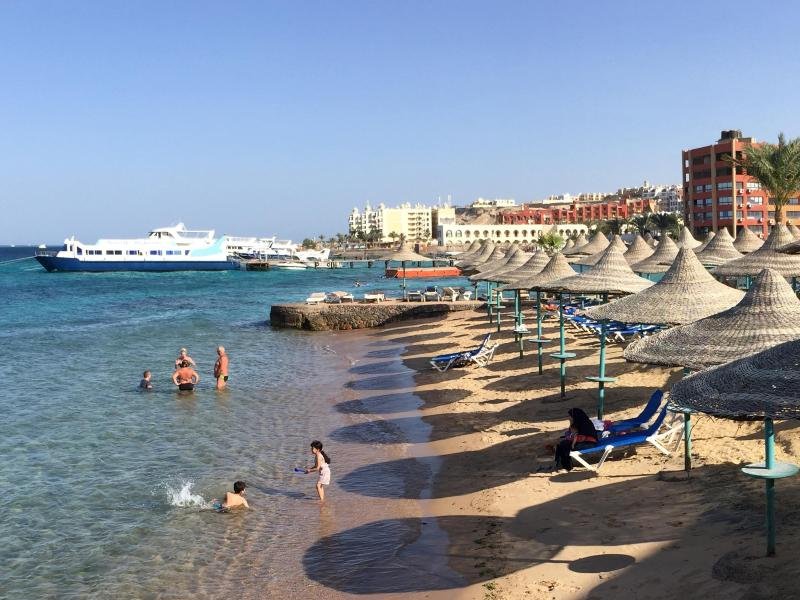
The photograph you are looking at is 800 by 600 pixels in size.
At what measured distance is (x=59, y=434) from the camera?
15.0 m

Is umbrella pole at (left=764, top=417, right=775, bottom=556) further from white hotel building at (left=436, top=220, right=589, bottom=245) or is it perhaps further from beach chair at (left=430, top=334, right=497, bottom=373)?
white hotel building at (left=436, top=220, right=589, bottom=245)

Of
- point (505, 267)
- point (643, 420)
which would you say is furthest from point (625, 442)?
point (505, 267)

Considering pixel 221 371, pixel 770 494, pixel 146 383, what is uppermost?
pixel 770 494

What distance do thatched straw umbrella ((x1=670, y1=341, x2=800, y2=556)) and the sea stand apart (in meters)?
3.16

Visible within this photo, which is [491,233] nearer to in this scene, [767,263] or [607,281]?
[767,263]

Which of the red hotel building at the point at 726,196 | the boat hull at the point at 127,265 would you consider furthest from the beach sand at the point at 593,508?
the boat hull at the point at 127,265

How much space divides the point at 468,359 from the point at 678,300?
8.27m

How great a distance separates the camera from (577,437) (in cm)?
1003

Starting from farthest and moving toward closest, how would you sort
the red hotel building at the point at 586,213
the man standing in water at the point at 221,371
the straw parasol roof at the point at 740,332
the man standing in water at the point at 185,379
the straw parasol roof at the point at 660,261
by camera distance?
the red hotel building at the point at 586,213, the straw parasol roof at the point at 660,261, the man standing in water at the point at 221,371, the man standing in water at the point at 185,379, the straw parasol roof at the point at 740,332

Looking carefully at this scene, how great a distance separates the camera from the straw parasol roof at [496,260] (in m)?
28.9

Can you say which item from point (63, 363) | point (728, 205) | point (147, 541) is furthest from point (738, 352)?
point (728, 205)

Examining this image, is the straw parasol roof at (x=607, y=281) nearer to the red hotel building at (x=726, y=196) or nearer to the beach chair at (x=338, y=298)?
the beach chair at (x=338, y=298)

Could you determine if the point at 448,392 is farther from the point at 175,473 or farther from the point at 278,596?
the point at 278,596

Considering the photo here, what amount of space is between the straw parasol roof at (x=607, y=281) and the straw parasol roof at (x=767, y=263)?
13.9 feet
